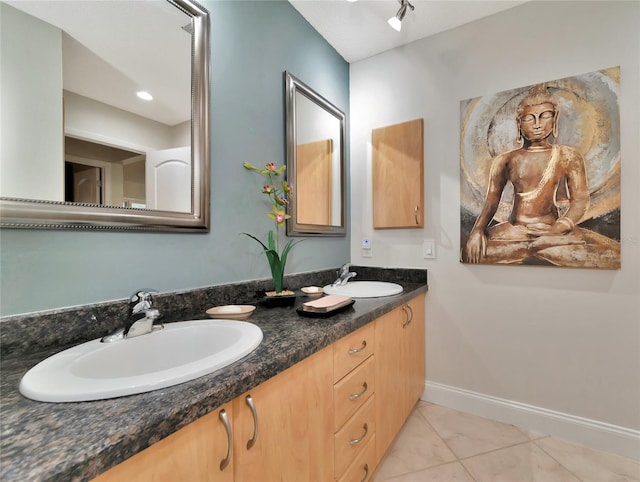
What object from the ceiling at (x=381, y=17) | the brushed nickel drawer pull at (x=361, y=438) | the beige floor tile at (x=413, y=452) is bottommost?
the beige floor tile at (x=413, y=452)

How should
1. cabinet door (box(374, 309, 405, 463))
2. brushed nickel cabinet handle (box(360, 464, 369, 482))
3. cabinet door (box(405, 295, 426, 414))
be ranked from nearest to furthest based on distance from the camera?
brushed nickel cabinet handle (box(360, 464, 369, 482)), cabinet door (box(374, 309, 405, 463)), cabinet door (box(405, 295, 426, 414))

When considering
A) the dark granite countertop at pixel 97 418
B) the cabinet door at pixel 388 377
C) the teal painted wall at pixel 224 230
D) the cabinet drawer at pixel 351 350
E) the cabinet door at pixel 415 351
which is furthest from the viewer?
the cabinet door at pixel 415 351

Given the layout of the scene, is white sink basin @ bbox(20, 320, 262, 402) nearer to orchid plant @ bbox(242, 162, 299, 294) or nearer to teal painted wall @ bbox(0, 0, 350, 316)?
teal painted wall @ bbox(0, 0, 350, 316)

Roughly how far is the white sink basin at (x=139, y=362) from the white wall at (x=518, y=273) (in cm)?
152

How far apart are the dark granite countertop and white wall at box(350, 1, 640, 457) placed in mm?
1516

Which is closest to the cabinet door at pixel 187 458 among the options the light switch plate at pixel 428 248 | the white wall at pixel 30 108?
the white wall at pixel 30 108

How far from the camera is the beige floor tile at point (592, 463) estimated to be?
1.34 metres

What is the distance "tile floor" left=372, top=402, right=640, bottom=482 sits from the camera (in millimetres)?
1347

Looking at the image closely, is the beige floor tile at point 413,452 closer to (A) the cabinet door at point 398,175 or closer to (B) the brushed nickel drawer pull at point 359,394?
(B) the brushed nickel drawer pull at point 359,394

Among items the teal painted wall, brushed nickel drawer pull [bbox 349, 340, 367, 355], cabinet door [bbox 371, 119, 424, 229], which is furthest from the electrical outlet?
brushed nickel drawer pull [bbox 349, 340, 367, 355]

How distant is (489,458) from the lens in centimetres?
146

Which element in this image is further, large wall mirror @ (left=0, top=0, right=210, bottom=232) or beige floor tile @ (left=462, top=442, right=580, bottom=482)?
beige floor tile @ (left=462, top=442, right=580, bottom=482)

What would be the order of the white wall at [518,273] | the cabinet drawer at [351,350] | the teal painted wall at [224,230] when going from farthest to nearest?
1. the white wall at [518,273]
2. the cabinet drawer at [351,350]
3. the teal painted wall at [224,230]

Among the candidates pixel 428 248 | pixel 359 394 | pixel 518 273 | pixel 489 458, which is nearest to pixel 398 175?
pixel 428 248
